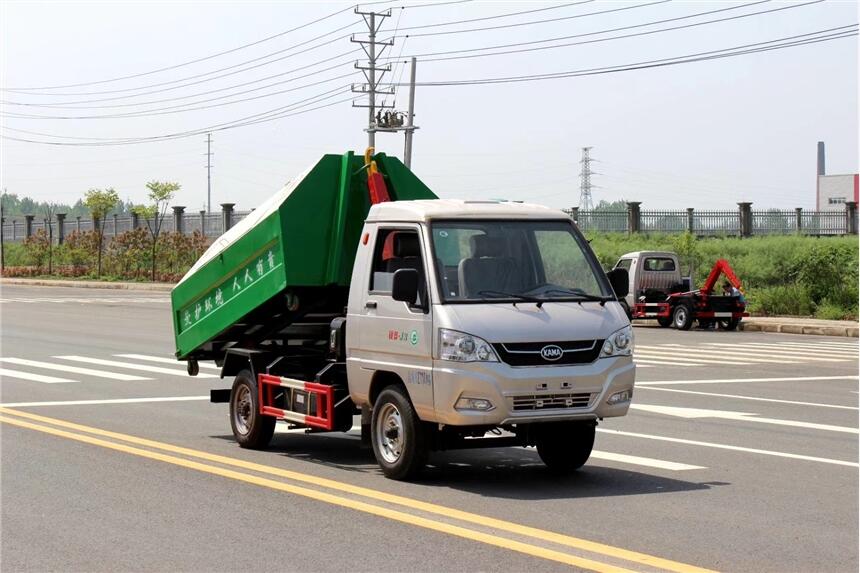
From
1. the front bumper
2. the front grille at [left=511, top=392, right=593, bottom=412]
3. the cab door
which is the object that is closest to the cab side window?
the cab door

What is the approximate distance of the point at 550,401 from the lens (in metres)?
10.2

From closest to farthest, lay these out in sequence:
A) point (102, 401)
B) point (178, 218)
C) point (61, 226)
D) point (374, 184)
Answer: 1. point (374, 184)
2. point (102, 401)
3. point (178, 218)
4. point (61, 226)

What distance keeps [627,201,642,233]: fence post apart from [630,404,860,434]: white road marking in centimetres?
4046

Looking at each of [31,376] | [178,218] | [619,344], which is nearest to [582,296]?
[619,344]

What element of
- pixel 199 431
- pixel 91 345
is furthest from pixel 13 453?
pixel 91 345

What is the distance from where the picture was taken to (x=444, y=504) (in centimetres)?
962

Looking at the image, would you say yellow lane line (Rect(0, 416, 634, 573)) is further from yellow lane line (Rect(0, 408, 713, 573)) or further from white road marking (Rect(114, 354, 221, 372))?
white road marking (Rect(114, 354, 221, 372))

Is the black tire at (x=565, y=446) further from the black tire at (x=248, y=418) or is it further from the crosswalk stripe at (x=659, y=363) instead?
the crosswalk stripe at (x=659, y=363)

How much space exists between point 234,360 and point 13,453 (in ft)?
7.65

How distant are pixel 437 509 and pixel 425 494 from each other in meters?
0.65

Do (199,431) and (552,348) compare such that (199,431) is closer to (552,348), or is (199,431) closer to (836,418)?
(552,348)

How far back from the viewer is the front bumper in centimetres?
1001

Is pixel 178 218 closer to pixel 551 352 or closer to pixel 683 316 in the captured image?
pixel 683 316

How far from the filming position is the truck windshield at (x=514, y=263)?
1059 cm
